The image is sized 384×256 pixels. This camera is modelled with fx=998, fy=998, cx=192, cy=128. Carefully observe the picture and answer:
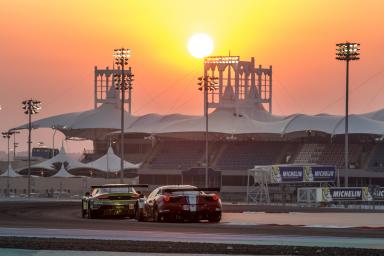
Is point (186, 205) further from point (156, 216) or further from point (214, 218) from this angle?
point (156, 216)

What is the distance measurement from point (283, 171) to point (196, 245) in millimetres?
57177

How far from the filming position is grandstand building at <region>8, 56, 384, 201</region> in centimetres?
11212

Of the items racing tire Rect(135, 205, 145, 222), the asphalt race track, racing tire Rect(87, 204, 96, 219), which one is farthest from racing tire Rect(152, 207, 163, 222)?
the asphalt race track

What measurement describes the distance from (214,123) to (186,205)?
3705 inches

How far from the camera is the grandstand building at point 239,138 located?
368 feet

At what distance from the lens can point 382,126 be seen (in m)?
112

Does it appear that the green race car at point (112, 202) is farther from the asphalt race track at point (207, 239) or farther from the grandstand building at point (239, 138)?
the grandstand building at point (239, 138)

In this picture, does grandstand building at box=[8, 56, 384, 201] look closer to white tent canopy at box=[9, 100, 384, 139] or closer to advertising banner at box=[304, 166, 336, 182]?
white tent canopy at box=[9, 100, 384, 139]

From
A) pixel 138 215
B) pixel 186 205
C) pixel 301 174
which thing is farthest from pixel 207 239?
pixel 301 174

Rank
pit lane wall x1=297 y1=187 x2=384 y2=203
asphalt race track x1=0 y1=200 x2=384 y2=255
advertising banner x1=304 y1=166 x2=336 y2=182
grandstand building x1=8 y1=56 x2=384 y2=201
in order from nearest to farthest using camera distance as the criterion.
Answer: asphalt race track x1=0 y1=200 x2=384 y2=255 < pit lane wall x1=297 y1=187 x2=384 y2=203 < advertising banner x1=304 y1=166 x2=336 y2=182 < grandstand building x1=8 y1=56 x2=384 y2=201

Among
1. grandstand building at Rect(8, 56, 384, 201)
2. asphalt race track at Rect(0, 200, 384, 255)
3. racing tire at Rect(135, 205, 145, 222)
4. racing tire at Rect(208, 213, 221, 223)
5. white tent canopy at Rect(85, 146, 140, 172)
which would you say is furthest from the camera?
white tent canopy at Rect(85, 146, 140, 172)

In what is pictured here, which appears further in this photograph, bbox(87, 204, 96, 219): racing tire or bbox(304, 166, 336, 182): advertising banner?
bbox(304, 166, 336, 182): advertising banner

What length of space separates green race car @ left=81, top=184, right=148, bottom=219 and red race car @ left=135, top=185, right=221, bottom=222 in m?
3.26

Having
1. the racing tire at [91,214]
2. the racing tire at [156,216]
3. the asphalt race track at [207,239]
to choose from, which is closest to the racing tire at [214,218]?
the racing tire at [156,216]
